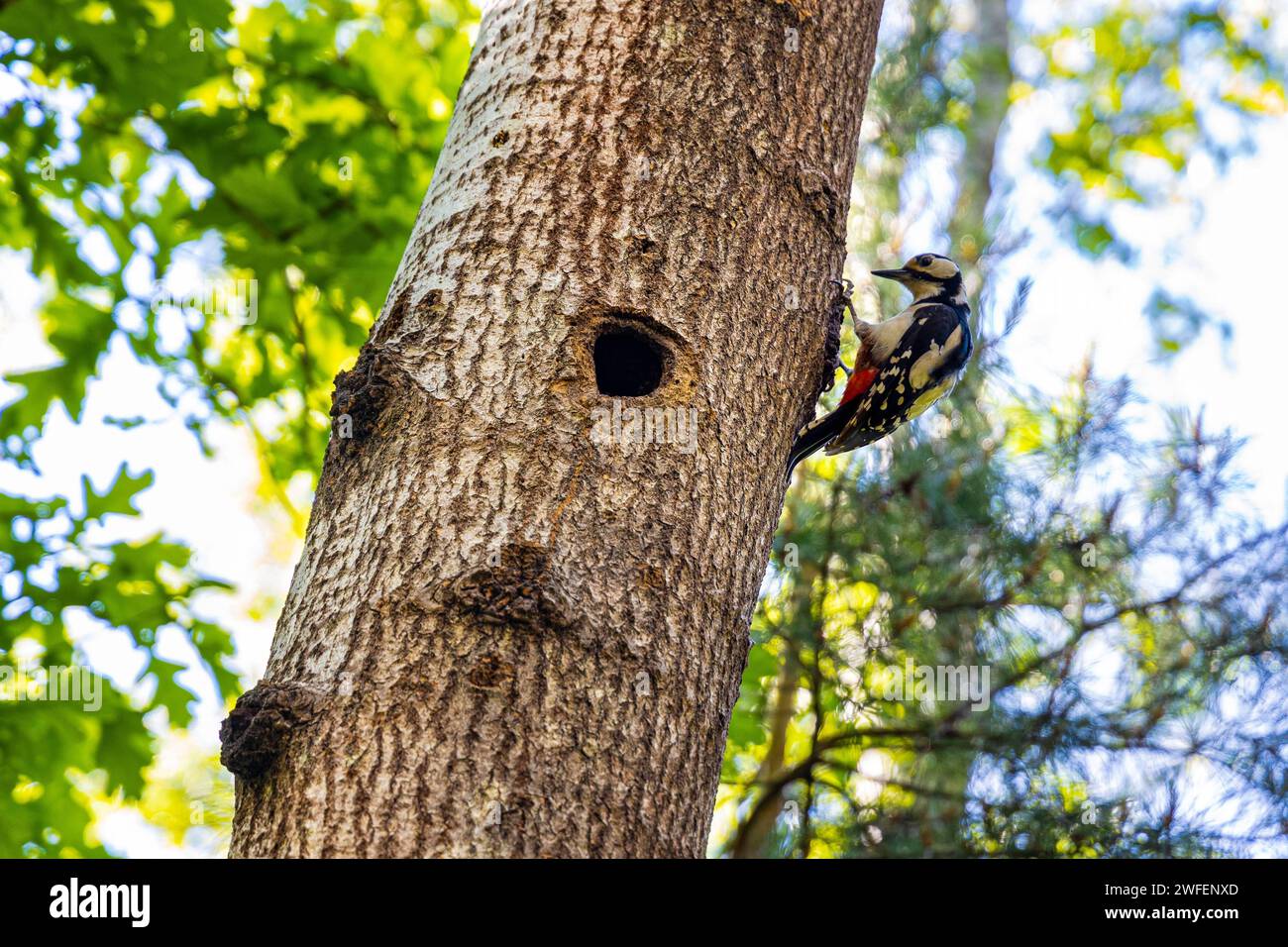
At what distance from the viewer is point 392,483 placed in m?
1.79

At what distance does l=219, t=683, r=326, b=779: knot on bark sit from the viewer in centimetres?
158

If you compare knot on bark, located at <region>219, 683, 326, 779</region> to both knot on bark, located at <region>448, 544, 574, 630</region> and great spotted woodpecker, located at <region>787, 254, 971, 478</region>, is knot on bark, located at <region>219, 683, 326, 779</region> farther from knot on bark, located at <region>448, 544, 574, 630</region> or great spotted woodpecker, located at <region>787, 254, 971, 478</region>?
great spotted woodpecker, located at <region>787, 254, 971, 478</region>

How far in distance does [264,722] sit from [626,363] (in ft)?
2.95

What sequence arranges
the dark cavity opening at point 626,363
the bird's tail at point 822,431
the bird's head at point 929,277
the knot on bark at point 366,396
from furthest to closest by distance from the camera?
the bird's head at point 929,277, the bird's tail at point 822,431, the dark cavity opening at point 626,363, the knot on bark at point 366,396

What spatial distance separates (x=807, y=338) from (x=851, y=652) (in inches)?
92.5

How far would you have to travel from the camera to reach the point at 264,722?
158 cm

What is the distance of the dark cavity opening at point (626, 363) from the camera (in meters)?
1.99

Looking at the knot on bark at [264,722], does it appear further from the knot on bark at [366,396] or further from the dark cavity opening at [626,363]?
the dark cavity opening at [626,363]

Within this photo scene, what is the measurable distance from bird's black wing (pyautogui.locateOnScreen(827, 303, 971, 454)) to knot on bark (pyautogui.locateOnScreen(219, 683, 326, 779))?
2.73 meters

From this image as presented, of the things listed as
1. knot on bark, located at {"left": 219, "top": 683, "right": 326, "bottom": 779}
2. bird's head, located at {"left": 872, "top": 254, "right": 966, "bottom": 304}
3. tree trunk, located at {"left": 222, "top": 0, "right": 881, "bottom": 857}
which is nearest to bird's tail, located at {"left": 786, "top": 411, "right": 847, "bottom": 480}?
bird's head, located at {"left": 872, "top": 254, "right": 966, "bottom": 304}

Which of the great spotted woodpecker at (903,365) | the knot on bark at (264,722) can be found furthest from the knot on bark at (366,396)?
the great spotted woodpecker at (903,365)

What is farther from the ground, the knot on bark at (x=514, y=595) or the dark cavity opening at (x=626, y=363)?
the dark cavity opening at (x=626, y=363)

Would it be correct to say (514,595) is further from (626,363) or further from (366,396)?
(626,363)

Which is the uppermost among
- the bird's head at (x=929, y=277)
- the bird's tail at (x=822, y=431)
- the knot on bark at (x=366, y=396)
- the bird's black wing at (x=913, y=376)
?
the bird's head at (x=929, y=277)
